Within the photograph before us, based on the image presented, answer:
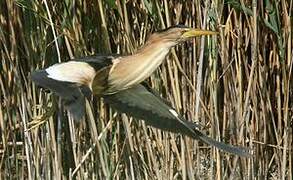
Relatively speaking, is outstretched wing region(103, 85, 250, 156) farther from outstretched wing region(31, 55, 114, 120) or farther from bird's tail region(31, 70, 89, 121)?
bird's tail region(31, 70, 89, 121)

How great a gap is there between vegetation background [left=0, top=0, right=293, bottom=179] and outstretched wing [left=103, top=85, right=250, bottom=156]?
246 millimetres

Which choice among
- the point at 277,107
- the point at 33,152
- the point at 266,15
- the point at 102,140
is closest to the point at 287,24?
the point at 266,15

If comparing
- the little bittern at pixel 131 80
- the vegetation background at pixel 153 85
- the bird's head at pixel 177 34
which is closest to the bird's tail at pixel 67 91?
the little bittern at pixel 131 80

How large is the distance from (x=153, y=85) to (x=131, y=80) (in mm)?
490

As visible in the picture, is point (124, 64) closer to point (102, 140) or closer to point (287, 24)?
point (102, 140)

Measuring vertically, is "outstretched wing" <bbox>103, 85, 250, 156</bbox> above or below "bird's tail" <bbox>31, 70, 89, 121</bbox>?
below

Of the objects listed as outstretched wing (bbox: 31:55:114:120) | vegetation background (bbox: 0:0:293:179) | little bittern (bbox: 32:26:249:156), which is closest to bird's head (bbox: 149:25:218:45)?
little bittern (bbox: 32:26:249:156)

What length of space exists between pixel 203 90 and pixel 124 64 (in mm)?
648

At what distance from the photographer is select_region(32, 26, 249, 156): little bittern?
6.16ft

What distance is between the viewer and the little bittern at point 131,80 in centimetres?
188

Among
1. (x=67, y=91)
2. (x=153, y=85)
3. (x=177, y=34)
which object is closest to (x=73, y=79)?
(x=67, y=91)

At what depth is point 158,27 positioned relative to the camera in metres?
2.47

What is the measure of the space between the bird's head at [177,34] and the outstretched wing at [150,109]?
219 millimetres

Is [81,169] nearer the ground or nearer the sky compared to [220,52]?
nearer the ground
